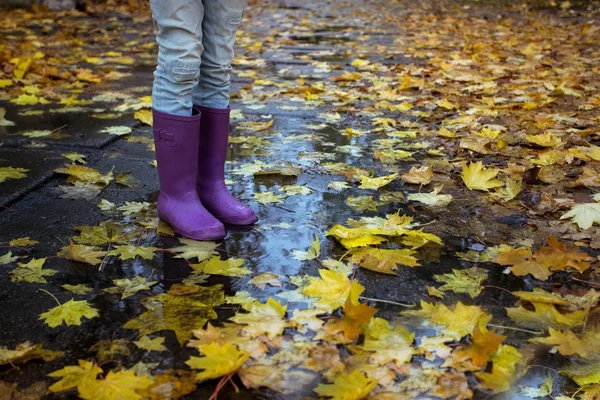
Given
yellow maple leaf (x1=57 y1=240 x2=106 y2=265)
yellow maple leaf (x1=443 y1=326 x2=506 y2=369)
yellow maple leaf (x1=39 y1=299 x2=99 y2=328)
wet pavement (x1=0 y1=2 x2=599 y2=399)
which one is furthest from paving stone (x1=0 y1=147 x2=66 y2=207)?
yellow maple leaf (x1=443 y1=326 x2=506 y2=369)

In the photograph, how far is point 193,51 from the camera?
78.1 inches

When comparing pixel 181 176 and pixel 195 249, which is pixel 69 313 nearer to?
pixel 195 249

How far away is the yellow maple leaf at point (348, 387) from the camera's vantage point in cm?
133

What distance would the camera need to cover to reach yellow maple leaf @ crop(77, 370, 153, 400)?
52.6 inches

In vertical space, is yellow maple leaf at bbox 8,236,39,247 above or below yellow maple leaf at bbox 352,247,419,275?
below

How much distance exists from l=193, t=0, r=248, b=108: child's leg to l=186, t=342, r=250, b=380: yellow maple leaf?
1058 mm

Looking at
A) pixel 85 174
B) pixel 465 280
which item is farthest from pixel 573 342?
pixel 85 174

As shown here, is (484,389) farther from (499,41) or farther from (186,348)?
(499,41)

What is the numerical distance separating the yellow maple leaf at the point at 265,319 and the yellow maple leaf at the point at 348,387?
0.76 feet

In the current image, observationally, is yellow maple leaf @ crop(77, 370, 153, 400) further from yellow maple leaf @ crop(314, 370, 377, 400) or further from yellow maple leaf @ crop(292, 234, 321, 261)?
yellow maple leaf @ crop(292, 234, 321, 261)

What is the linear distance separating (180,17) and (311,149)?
1348mm

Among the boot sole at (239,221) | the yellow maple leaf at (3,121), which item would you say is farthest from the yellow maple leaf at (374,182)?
the yellow maple leaf at (3,121)

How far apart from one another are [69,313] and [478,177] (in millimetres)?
1707

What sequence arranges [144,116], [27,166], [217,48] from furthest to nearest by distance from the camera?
1. [144,116]
2. [27,166]
3. [217,48]
